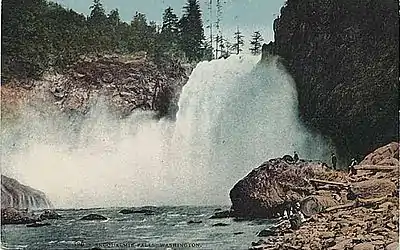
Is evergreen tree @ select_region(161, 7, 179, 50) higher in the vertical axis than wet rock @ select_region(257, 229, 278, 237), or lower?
higher

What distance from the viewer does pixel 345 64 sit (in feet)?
10.3

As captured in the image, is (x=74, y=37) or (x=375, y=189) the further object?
(x=74, y=37)

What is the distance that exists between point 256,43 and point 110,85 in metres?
0.63

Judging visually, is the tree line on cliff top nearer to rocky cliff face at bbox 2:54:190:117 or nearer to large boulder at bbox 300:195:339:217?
rocky cliff face at bbox 2:54:190:117

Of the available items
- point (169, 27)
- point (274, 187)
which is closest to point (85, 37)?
point (169, 27)

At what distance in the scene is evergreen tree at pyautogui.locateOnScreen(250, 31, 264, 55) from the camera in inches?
125

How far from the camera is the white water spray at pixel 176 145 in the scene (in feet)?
10.3

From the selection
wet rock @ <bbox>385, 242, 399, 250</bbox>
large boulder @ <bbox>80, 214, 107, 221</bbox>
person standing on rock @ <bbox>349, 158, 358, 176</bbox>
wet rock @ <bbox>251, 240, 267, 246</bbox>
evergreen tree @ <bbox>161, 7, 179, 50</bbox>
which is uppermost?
evergreen tree @ <bbox>161, 7, 179, 50</bbox>

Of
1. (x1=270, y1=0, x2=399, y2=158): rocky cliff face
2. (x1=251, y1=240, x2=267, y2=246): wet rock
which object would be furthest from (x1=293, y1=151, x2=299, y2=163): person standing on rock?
(x1=251, y1=240, x2=267, y2=246): wet rock

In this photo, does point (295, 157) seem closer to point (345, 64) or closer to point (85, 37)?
point (345, 64)

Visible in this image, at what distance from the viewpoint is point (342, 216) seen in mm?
3018

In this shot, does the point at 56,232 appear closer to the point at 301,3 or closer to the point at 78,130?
the point at 78,130

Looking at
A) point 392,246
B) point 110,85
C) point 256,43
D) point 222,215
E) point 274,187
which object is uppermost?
point 256,43

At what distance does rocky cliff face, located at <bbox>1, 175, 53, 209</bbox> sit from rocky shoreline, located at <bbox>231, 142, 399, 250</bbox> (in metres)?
0.78
